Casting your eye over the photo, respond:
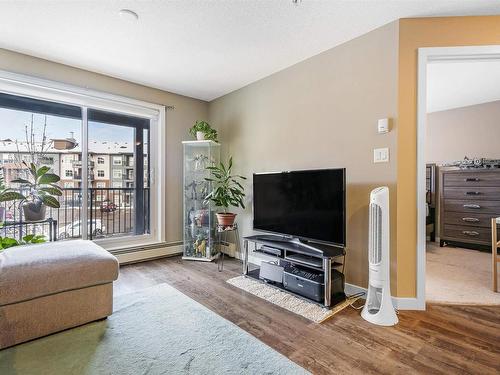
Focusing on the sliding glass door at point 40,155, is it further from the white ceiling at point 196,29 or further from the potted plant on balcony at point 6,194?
the white ceiling at point 196,29

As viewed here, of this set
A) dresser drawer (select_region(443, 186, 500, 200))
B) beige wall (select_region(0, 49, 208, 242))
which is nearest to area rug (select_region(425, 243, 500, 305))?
dresser drawer (select_region(443, 186, 500, 200))

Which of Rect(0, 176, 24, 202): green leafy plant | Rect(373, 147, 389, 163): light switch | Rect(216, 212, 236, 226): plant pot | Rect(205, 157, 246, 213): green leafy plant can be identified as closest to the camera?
Rect(373, 147, 389, 163): light switch

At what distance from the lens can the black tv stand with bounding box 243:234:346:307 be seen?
217cm

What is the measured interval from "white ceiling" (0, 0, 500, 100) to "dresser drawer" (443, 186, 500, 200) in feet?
10.0

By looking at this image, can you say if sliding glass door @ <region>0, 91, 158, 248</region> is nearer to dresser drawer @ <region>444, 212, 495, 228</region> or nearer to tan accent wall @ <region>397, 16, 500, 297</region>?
tan accent wall @ <region>397, 16, 500, 297</region>

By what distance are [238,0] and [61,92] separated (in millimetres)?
2382

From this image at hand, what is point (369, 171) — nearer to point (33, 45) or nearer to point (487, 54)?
point (487, 54)

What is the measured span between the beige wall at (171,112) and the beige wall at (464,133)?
388cm

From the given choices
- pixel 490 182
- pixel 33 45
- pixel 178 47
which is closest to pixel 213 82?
pixel 178 47

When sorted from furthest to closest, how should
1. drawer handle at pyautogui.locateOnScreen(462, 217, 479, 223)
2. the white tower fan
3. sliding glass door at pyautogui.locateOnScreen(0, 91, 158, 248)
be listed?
drawer handle at pyautogui.locateOnScreen(462, 217, 479, 223) < sliding glass door at pyautogui.locateOnScreen(0, 91, 158, 248) < the white tower fan

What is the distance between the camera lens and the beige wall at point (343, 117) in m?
2.26

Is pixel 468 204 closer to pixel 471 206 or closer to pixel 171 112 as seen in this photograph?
pixel 471 206

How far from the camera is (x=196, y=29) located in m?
2.31

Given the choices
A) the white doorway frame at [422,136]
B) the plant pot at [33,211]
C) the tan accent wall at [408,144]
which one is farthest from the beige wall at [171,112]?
the white doorway frame at [422,136]
